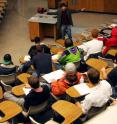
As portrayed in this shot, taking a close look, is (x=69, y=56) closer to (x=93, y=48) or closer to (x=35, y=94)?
(x=93, y=48)

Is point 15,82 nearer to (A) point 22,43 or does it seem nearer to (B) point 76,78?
(B) point 76,78

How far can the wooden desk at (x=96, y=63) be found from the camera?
23.5 feet

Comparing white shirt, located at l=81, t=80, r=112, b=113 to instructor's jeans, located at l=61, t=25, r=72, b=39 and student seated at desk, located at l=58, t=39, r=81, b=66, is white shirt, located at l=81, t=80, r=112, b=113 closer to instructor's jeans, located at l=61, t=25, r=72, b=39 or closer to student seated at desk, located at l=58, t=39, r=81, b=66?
student seated at desk, located at l=58, t=39, r=81, b=66

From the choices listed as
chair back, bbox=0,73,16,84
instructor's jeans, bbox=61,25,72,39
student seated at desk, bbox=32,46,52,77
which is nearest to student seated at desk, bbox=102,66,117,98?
student seated at desk, bbox=32,46,52,77

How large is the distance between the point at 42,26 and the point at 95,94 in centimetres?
587

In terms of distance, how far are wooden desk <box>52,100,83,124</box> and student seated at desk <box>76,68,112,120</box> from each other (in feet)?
0.41

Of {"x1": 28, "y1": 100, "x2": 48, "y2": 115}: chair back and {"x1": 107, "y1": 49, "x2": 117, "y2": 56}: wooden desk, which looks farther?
{"x1": 107, "y1": 49, "x2": 117, "y2": 56}: wooden desk

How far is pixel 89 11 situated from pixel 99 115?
8399 mm

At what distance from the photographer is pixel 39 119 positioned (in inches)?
234

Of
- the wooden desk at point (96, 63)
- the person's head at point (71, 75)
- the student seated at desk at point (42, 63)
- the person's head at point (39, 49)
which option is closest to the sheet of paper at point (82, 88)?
the person's head at point (71, 75)

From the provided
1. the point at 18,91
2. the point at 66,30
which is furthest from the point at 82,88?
the point at 66,30

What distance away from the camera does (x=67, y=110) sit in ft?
18.7

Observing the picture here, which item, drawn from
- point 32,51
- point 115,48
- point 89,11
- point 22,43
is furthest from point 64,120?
point 89,11

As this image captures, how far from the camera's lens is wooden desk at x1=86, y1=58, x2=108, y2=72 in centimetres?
718
